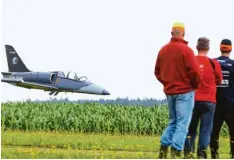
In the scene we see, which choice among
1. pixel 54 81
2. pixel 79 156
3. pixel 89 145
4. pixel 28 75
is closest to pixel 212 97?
pixel 79 156

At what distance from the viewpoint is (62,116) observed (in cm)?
2592

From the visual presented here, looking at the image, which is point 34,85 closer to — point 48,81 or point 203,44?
point 48,81

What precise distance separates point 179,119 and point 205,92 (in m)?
0.93

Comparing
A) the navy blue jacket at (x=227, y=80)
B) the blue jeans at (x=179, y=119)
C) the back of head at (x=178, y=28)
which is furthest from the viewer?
the navy blue jacket at (x=227, y=80)

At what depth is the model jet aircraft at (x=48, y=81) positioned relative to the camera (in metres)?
49.3

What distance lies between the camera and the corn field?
1000 inches

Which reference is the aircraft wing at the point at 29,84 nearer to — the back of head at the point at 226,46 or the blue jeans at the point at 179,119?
the back of head at the point at 226,46

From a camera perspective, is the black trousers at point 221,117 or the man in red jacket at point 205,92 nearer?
the man in red jacket at point 205,92

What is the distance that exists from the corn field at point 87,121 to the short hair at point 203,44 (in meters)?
15.0

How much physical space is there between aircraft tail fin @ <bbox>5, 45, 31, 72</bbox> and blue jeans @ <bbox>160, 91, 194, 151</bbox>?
52.0 metres

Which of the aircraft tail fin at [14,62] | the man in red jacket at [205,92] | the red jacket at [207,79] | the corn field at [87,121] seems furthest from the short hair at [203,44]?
the aircraft tail fin at [14,62]

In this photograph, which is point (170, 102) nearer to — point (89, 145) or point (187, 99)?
point (187, 99)

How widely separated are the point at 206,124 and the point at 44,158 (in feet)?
7.60

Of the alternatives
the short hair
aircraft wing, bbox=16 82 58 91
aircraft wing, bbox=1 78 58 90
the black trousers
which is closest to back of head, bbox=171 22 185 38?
the short hair
